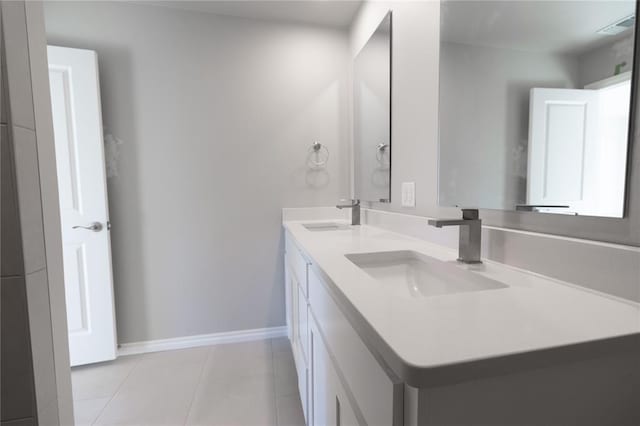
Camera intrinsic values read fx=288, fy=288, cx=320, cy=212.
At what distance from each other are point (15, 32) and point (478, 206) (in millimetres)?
1278

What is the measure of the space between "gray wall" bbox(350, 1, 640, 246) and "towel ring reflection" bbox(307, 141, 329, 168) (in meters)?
0.73

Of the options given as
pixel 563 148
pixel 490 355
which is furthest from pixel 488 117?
pixel 490 355

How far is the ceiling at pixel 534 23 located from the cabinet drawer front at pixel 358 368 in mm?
811

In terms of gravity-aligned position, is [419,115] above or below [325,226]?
above

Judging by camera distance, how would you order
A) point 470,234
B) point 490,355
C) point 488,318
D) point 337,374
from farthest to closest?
point 470,234 < point 337,374 < point 488,318 < point 490,355

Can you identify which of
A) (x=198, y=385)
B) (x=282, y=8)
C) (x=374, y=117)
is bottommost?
(x=198, y=385)

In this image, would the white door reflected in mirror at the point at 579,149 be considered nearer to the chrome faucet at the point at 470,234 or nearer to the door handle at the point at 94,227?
the chrome faucet at the point at 470,234

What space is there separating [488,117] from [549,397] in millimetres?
790

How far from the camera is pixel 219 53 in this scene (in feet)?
6.67

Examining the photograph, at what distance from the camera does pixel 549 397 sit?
439 millimetres

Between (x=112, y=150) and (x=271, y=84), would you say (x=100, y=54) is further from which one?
(x=271, y=84)

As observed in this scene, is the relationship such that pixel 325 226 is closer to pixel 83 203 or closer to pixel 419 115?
pixel 419 115

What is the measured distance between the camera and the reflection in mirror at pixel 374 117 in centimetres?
160

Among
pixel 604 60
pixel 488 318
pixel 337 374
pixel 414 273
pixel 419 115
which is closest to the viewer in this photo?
pixel 488 318
